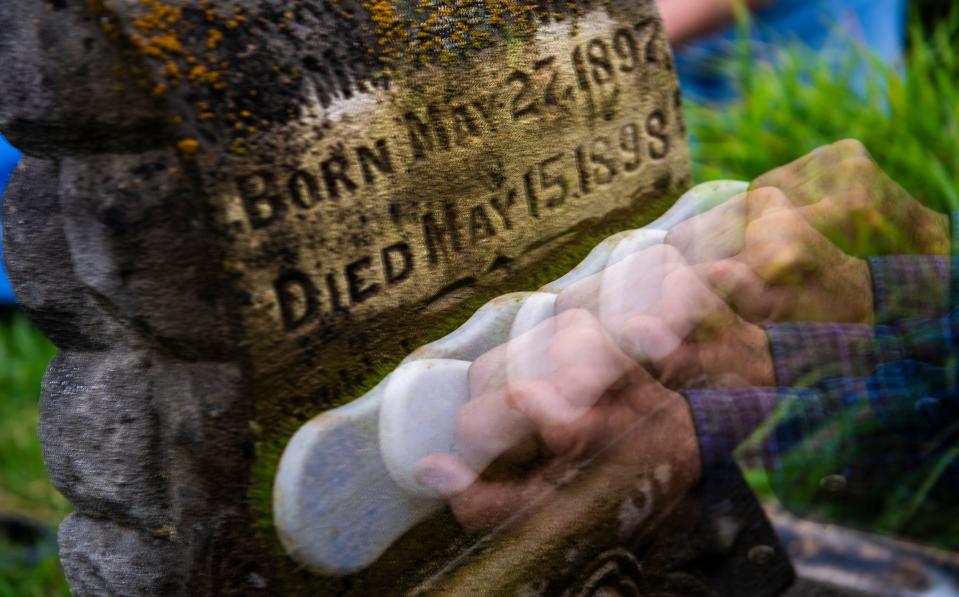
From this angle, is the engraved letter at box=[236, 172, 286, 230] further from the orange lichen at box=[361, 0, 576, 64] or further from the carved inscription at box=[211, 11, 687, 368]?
the orange lichen at box=[361, 0, 576, 64]

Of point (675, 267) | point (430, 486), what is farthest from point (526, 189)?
point (430, 486)

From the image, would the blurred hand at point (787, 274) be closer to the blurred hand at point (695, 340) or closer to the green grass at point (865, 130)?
the blurred hand at point (695, 340)

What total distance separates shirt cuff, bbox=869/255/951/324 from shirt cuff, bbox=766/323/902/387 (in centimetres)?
2

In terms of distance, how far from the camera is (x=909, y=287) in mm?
767

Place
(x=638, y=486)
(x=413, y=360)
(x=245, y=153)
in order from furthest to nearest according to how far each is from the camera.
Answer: (x=638, y=486)
(x=413, y=360)
(x=245, y=153)

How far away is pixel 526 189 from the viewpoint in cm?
76

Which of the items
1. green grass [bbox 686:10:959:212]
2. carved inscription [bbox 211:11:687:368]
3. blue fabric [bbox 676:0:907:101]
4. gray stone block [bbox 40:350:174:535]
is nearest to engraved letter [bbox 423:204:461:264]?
carved inscription [bbox 211:11:687:368]

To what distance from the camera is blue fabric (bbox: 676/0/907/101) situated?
6.41ft

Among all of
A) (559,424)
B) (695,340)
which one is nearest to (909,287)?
(695,340)

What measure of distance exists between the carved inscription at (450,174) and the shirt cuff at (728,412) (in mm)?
191

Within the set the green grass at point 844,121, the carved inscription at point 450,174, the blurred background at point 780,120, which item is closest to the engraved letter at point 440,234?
the carved inscription at point 450,174

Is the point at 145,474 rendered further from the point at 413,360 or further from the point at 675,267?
the point at 675,267

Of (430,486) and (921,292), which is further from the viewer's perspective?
(921,292)

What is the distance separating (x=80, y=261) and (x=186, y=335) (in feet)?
0.28
